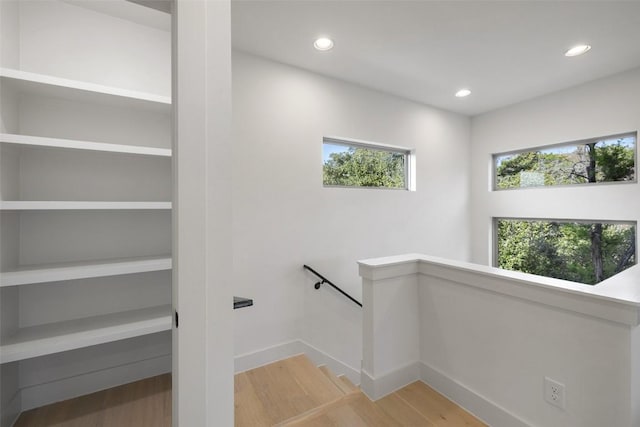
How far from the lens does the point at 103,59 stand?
6.07 ft

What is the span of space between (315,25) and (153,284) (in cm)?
219

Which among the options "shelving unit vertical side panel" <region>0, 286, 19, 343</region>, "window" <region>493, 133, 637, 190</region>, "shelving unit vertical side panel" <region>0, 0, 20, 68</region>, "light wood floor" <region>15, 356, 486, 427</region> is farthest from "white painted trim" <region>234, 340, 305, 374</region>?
"window" <region>493, 133, 637, 190</region>

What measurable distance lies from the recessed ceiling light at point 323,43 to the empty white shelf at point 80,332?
2.29 metres

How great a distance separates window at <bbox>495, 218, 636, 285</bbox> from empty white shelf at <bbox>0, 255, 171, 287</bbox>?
160 inches

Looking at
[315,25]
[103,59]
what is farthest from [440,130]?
[103,59]

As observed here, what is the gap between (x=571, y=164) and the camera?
3.21 m

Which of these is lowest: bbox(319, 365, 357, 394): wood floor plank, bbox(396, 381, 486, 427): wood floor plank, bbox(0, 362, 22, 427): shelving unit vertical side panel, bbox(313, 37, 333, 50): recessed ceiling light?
bbox(319, 365, 357, 394): wood floor plank

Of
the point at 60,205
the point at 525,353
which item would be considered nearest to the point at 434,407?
the point at 525,353

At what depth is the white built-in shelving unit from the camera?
1485 millimetres

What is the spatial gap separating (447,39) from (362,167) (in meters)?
1.39

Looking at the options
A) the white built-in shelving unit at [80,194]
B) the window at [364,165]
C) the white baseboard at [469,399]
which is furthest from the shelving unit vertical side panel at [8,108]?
the white baseboard at [469,399]

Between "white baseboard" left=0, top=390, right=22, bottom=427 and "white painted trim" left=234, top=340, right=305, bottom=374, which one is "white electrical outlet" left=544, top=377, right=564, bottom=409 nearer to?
"white painted trim" left=234, top=340, right=305, bottom=374

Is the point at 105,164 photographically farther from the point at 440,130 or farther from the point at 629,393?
the point at 440,130

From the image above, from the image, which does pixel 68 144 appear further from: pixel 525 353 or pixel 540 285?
pixel 525 353
